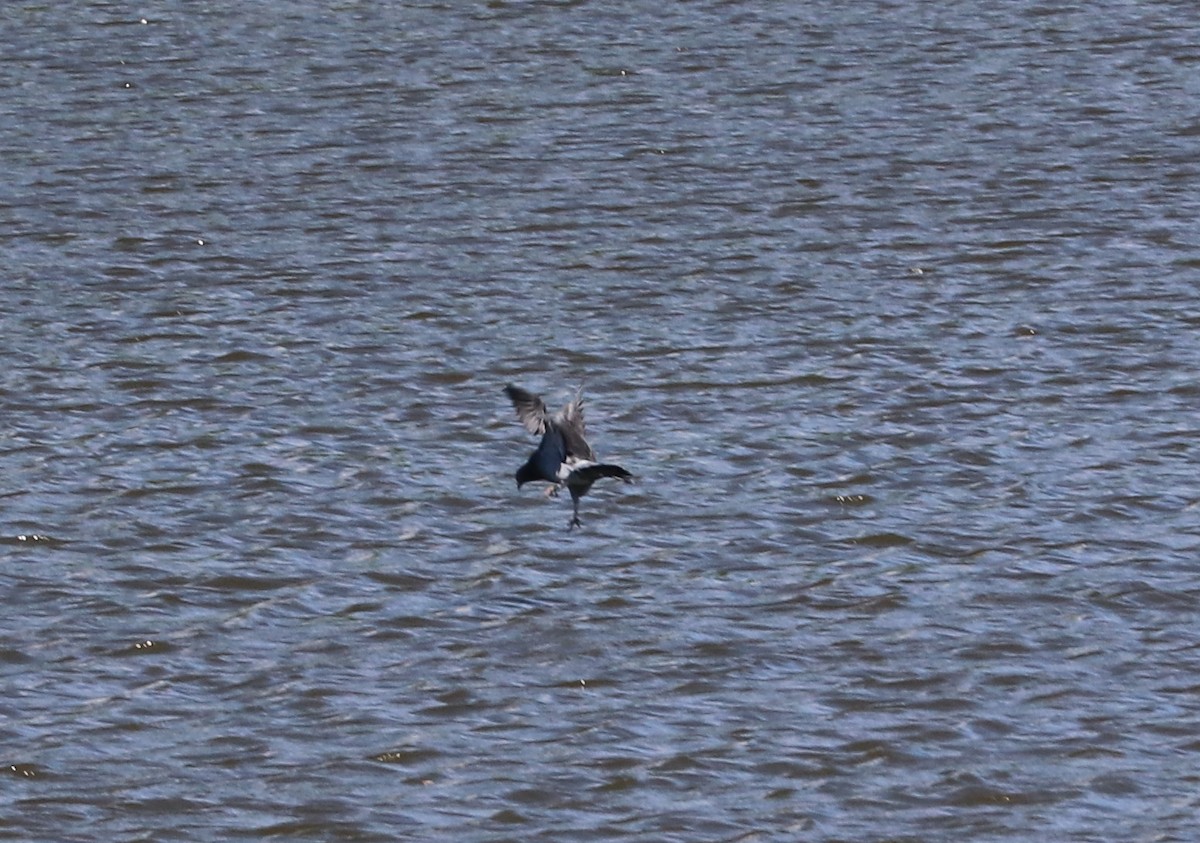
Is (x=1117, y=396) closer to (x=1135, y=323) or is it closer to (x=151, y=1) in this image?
(x=1135, y=323)

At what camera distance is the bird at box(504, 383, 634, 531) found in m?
9.16

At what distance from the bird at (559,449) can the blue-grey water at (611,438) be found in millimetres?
487

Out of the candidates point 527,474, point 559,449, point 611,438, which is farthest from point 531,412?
point 611,438

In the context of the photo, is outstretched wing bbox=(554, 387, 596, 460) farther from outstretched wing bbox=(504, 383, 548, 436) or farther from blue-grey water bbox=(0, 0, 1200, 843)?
blue-grey water bbox=(0, 0, 1200, 843)

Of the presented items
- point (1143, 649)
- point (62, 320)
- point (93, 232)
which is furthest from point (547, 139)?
point (1143, 649)

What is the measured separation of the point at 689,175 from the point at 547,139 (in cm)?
145

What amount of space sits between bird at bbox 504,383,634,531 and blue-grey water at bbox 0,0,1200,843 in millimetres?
487

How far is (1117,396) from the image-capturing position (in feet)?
37.3

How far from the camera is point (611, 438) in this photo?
1104cm

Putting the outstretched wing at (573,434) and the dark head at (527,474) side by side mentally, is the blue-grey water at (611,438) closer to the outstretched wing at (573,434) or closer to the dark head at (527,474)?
the dark head at (527,474)

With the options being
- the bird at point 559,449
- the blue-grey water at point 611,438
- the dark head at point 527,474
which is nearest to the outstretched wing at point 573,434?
the bird at point 559,449

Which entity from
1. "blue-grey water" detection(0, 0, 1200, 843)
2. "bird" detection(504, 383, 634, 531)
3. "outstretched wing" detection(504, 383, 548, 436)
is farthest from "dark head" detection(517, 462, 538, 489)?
"blue-grey water" detection(0, 0, 1200, 843)

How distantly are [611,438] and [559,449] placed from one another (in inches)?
69.1

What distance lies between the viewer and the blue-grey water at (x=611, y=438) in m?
7.90
